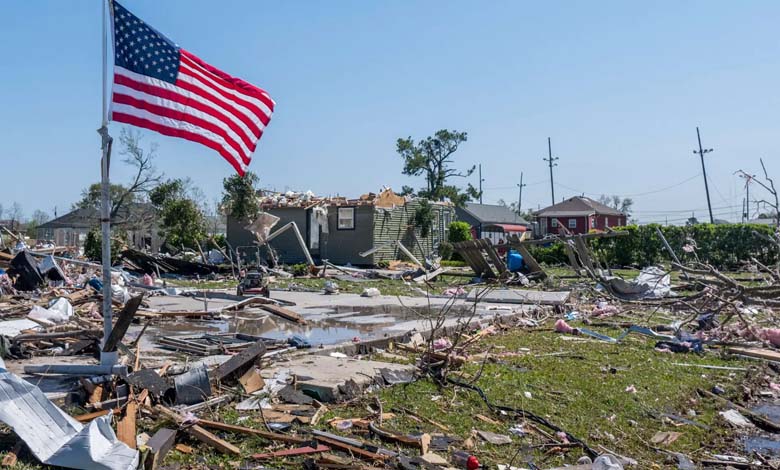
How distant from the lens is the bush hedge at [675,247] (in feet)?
97.6

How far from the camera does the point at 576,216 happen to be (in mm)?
63812

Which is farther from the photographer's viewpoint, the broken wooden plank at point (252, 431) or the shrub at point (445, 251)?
the shrub at point (445, 251)

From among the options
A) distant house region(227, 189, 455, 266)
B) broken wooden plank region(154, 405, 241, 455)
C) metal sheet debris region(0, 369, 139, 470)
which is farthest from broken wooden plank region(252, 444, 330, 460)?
distant house region(227, 189, 455, 266)

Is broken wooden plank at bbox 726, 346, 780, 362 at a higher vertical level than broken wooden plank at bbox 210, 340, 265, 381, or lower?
lower

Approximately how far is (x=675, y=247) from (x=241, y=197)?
2022 cm

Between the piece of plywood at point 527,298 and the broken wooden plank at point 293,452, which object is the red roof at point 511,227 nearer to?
the piece of plywood at point 527,298

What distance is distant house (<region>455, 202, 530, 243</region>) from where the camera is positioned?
61.8 metres

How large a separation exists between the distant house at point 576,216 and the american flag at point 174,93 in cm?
5612

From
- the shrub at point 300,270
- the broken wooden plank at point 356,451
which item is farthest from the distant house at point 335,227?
the broken wooden plank at point 356,451

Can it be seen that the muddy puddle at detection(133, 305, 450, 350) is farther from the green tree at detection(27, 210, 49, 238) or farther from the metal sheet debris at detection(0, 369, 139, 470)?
the green tree at detection(27, 210, 49, 238)

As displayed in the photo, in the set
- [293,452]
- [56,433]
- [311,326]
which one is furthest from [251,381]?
[311,326]

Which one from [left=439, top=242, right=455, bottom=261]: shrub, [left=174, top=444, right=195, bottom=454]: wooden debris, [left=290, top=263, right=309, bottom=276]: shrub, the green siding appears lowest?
[left=174, top=444, right=195, bottom=454]: wooden debris

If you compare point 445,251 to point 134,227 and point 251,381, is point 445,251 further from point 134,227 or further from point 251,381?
point 251,381

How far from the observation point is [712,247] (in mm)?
30641
